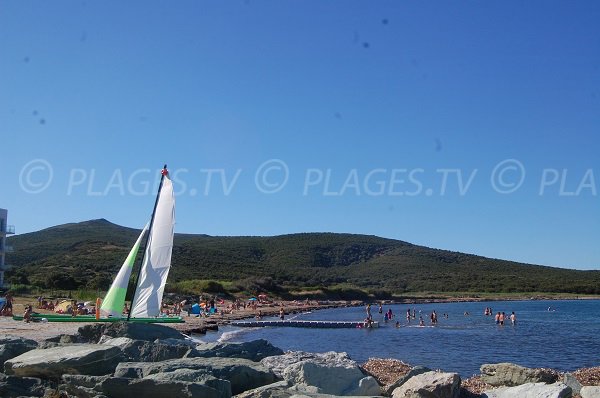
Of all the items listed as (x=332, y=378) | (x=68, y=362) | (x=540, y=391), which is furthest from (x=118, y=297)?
(x=540, y=391)

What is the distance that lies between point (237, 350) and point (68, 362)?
356 cm

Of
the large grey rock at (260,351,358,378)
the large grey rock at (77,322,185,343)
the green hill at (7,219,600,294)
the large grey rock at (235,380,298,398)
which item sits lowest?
the large grey rock at (235,380,298,398)

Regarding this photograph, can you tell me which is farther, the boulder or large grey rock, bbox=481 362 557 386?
large grey rock, bbox=481 362 557 386

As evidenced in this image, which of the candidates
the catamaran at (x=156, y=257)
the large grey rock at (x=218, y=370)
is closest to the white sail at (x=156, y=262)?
the catamaran at (x=156, y=257)

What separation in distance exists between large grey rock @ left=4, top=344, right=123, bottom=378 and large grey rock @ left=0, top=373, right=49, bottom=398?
298mm

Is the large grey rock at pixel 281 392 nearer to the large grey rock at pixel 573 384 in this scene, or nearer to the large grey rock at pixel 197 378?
the large grey rock at pixel 197 378

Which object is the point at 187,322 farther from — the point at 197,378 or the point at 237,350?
the point at 197,378

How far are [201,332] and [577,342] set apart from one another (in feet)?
68.4

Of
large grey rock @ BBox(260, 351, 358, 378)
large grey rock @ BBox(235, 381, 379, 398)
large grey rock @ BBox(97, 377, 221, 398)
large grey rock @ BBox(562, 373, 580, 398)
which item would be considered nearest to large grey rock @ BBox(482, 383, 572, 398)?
large grey rock @ BBox(562, 373, 580, 398)

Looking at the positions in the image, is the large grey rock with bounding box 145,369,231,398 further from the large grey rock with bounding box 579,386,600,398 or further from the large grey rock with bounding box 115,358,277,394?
the large grey rock with bounding box 579,386,600,398

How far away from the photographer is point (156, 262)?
22875 millimetres

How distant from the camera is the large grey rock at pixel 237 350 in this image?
1222cm

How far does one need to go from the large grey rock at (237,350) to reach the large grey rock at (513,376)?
5300mm

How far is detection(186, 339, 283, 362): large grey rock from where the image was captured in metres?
12.2
